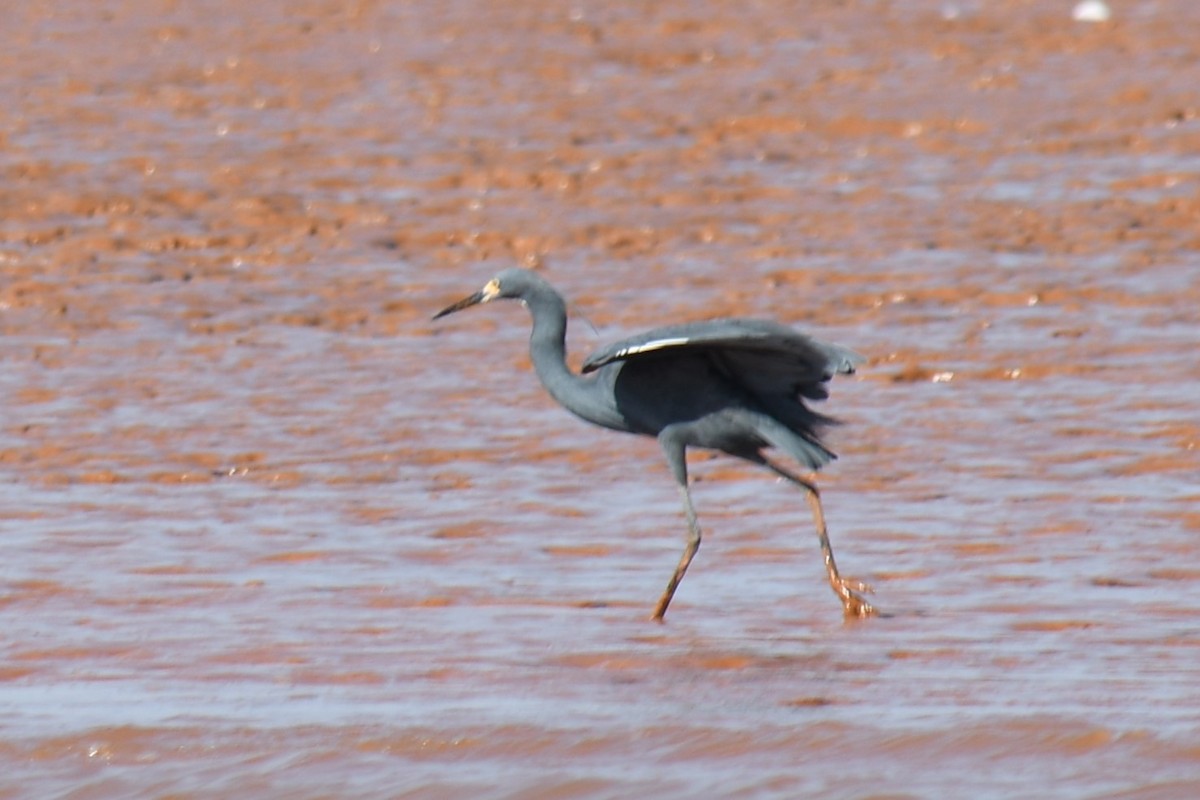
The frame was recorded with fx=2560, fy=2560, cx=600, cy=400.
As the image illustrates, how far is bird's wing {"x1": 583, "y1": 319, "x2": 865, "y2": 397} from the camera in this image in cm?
709

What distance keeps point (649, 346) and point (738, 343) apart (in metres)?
Result: 0.29

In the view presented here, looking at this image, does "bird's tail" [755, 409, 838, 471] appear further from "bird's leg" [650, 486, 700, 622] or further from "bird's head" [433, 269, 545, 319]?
"bird's head" [433, 269, 545, 319]

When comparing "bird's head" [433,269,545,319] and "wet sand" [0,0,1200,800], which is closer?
"wet sand" [0,0,1200,800]

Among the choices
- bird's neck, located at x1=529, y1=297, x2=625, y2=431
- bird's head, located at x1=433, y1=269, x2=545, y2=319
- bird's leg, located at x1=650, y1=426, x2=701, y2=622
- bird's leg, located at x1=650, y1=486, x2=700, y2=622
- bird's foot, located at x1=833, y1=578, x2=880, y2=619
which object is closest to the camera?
bird's foot, located at x1=833, y1=578, x2=880, y2=619

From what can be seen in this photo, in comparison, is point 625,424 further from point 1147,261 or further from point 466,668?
point 1147,261

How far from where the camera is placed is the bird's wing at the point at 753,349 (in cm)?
709

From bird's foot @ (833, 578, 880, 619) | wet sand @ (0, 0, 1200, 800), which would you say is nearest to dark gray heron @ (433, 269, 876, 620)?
bird's foot @ (833, 578, 880, 619)

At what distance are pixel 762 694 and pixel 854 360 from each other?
1186 millimetres

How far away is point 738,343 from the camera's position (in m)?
7.23

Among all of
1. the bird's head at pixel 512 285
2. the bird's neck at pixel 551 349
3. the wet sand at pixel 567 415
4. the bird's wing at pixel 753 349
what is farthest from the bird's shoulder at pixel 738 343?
the wet sand at pixel 567 415

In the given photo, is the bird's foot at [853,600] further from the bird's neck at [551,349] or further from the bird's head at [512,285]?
the bird's head at [512,285]

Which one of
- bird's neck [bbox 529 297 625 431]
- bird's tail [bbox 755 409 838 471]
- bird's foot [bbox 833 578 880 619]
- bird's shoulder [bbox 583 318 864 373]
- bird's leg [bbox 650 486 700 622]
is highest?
bird's shoulder [bbox 583 318 864 373]

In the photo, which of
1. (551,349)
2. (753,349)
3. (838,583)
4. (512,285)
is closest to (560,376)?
(551,349)

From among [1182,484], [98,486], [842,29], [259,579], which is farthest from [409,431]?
[842,29]
